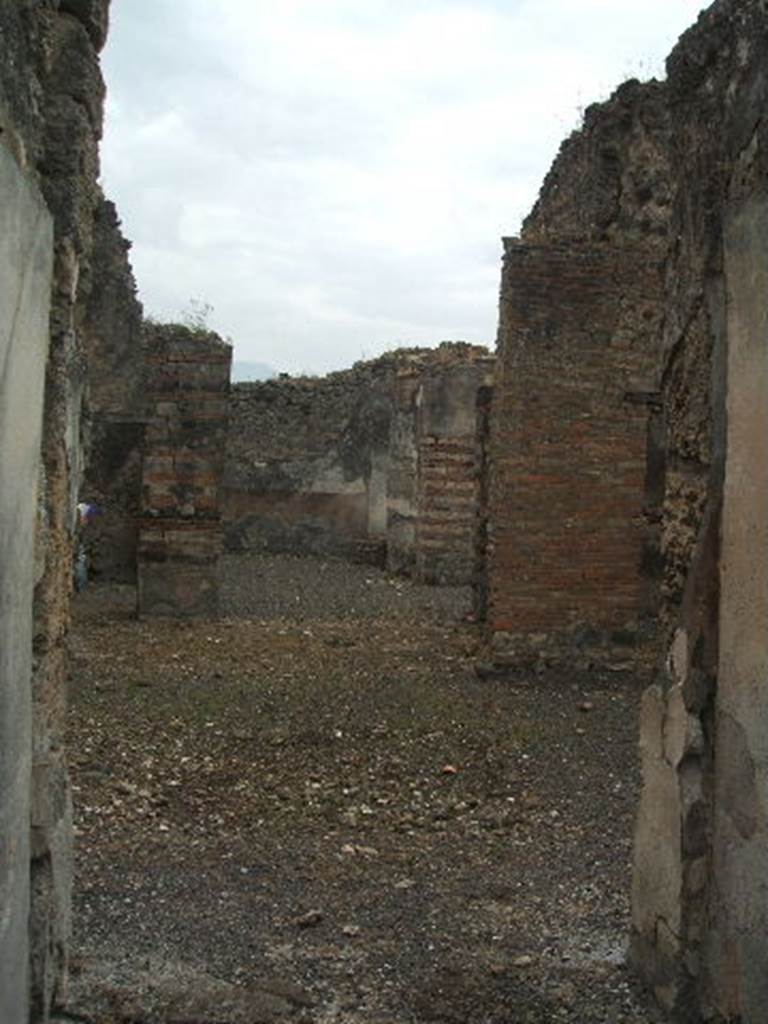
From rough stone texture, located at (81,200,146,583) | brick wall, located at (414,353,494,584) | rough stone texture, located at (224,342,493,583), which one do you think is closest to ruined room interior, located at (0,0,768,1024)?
rough stone texture, located at (81,200,146,583)

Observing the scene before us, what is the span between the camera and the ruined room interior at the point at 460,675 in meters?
2.68

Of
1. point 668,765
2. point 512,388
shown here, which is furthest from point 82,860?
point 512,388

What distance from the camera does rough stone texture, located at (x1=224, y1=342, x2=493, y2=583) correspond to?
14.8m

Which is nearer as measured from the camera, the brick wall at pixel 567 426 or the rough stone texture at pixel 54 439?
the rough stone texture at pixel 54 439

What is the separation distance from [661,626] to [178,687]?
449cm

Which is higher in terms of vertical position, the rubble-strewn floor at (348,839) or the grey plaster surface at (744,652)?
the grey plaster surface at (744,652)

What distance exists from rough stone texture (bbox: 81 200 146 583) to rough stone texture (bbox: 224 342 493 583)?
287 cm

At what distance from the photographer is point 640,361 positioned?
7.88 m

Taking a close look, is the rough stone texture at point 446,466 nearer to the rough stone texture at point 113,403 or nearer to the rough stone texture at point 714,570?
the rough stone texture at point 113,403

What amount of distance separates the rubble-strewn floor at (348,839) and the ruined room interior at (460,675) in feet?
0.06

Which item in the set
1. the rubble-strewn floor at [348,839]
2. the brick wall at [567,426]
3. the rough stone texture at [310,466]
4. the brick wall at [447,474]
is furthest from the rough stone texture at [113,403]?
the brick wall at [567,426]

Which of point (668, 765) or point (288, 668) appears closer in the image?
point (668, 765)

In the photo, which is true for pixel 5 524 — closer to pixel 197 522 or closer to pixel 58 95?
pixel 58 95

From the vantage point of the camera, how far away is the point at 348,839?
4633mm
